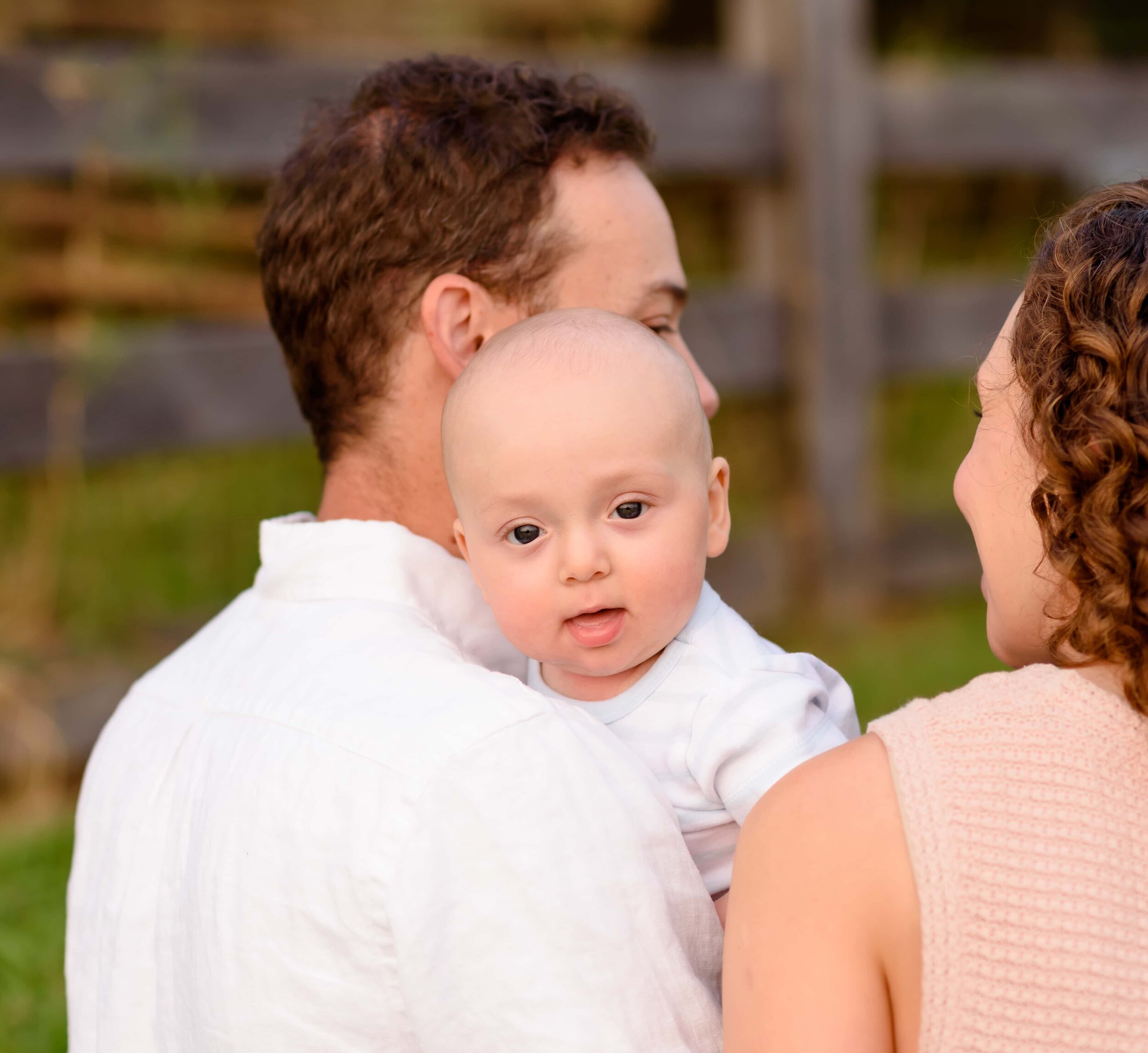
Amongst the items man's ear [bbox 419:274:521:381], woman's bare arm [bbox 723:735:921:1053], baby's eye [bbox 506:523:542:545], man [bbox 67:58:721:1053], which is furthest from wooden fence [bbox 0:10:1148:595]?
woman's bare arm [bbox 723:735:921:1053]

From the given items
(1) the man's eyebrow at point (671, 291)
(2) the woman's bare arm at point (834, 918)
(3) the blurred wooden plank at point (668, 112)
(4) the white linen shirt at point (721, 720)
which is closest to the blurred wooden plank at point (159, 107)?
(3) the blurred wooden plank at point (668, 112)

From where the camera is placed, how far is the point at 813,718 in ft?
4.45

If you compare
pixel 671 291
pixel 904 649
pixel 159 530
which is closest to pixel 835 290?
pixel 904 649

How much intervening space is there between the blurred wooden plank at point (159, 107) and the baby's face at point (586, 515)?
1999mm

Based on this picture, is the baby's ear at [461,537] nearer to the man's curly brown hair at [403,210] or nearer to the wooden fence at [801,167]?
the man's curly brown hair at [403,210]

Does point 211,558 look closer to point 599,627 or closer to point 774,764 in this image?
point 599,627

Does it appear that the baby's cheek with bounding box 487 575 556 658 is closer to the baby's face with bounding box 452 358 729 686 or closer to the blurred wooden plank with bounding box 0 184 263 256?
the baby's face with bounding box 452 358 729 686

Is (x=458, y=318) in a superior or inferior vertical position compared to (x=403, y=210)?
inferior

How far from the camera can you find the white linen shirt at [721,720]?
1.32 m

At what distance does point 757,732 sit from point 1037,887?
1.28 feet

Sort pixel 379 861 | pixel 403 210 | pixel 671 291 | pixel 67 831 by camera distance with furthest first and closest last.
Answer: pixel 67 831 < pixel 671 291 < pixel 403 210 < pixel 379 861

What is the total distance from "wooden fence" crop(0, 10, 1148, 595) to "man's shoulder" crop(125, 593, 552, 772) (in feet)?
6.96

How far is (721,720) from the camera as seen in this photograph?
134 centimetres

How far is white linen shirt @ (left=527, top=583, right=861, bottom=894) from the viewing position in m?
1.32
